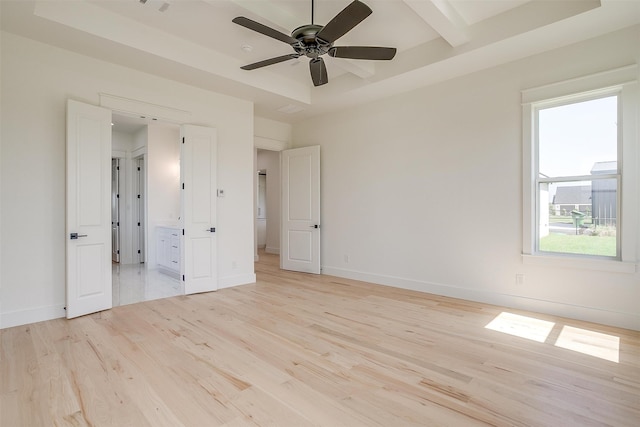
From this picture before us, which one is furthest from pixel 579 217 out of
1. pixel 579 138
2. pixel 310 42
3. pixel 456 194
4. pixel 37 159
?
pixel 37 159

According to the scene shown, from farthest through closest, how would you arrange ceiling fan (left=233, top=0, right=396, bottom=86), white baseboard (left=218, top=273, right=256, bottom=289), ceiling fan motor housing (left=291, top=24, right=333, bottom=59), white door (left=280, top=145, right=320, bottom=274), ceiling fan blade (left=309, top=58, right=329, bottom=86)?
1. white door (left=280, top=145, right=320, bottom=274)
2. white baseboard (left=218, top=273, right=256, bottom=289)
3. ceiling fan blade (left=309, top=58, right=329, bottom=86)
4. ceiling fan motor housing (left=291, top=24, right=333, bottom=59)
5. ceiling fan (left=233, top=0, right=396, bottom=86)

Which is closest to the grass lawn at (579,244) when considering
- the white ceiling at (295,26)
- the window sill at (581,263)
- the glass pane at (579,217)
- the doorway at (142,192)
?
the glass pane at (579,217)

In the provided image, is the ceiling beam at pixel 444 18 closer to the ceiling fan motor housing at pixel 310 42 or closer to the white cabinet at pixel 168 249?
the ceiling fan motor housing at pixel 310 42

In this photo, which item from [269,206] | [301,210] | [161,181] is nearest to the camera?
[301,210]

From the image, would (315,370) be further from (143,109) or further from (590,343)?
(143,109)

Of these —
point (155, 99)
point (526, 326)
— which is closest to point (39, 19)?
point (155, 99)

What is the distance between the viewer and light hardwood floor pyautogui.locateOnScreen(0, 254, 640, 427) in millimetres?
1824

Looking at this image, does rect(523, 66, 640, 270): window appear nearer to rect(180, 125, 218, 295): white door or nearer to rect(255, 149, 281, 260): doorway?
rect(180, 125, 218, 295): white door

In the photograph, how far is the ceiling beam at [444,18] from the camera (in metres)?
2.87

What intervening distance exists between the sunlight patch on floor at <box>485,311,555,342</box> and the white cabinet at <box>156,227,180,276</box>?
4993 mm

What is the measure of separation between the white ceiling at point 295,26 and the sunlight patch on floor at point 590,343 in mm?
2989

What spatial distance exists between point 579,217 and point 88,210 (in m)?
5.52

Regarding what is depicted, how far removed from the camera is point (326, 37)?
8.89 ft

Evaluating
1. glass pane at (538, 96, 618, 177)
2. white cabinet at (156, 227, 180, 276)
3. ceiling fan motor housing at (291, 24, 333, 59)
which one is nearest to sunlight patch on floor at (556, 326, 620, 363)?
glass pane at (538, 96, 618, 177)
